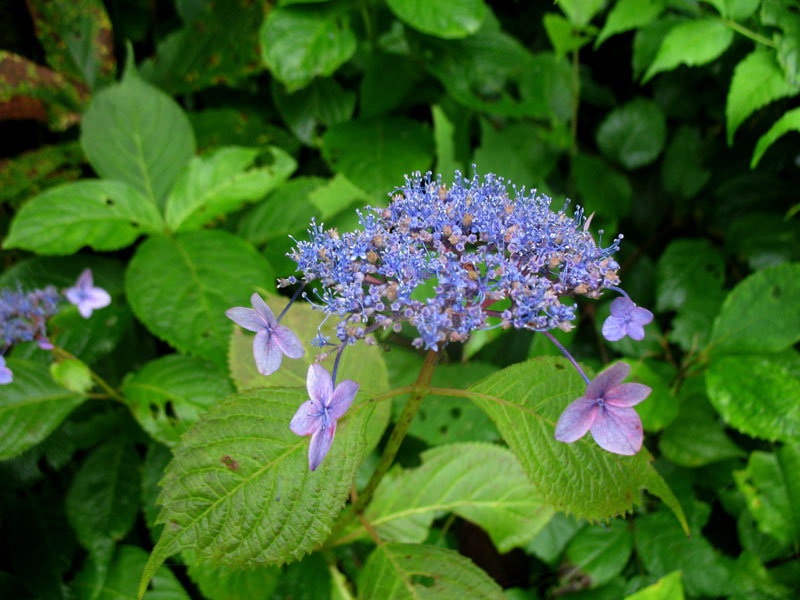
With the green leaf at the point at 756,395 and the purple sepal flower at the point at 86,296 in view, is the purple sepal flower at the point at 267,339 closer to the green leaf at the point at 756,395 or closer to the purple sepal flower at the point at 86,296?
the purple sepal flower at the point at 86,296

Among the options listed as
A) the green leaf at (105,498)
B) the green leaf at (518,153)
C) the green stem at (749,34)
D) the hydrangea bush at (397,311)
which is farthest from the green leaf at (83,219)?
the green stem at (749,34)

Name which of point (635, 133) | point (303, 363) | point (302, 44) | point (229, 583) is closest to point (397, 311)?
point (303, 363)

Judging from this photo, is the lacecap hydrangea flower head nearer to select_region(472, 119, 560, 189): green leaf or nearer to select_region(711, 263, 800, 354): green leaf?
select_region(711, 263, 800, 354): green leaf

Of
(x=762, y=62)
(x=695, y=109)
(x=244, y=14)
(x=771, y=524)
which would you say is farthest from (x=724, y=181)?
(x=244, y=14)

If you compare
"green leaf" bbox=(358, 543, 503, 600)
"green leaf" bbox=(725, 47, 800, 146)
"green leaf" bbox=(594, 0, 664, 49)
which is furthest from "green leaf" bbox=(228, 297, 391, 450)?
"green leaf" bbox=(594, 0, 664, 49)

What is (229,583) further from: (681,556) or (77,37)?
(77,37)

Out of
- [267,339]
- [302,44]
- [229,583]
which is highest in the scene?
[302,44]
